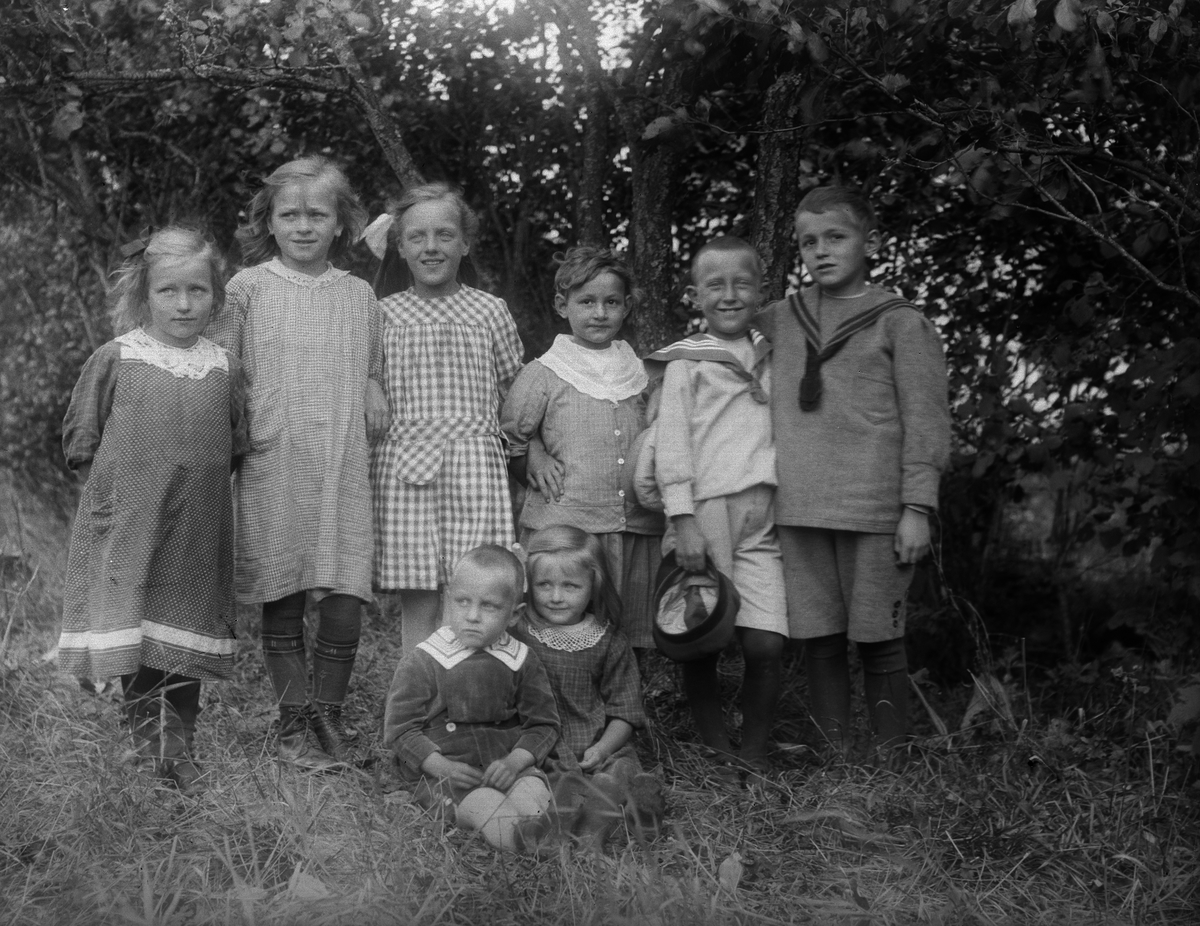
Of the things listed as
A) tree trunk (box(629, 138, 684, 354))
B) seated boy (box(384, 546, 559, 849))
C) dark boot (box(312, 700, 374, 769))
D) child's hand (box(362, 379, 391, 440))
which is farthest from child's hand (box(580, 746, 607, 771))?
tree trunk (box(629, 138, 684, 354))

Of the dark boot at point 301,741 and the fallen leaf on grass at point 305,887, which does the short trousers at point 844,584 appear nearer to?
the dark boot at point 301,741

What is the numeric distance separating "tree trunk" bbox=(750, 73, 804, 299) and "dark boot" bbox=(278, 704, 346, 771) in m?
1.98

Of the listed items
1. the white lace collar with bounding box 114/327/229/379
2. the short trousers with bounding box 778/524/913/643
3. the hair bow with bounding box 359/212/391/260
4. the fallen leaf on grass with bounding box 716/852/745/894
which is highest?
the hair bow with bounding box 359/212/391/260

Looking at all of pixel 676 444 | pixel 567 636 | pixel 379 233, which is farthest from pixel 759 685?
pixel 379 233

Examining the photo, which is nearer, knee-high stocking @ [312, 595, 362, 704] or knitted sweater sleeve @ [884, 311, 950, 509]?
knitted sweater sleeve @ [884, 311, 950, 509]

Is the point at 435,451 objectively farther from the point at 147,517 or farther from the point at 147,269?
the point at 147,269

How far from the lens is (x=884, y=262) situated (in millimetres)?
5551

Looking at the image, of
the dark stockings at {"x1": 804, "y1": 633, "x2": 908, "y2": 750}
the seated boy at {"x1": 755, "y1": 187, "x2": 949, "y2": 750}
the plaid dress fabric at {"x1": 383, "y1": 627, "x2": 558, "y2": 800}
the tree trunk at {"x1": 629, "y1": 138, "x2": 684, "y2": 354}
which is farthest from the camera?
the tree trunk at {"x1": 629, "y1": 138, "x2": 684, "y2": 354}

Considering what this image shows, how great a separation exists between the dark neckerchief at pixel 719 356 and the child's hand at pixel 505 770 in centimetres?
119

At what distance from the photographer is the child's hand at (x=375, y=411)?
12.5ft

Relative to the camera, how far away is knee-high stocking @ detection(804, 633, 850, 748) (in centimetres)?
385

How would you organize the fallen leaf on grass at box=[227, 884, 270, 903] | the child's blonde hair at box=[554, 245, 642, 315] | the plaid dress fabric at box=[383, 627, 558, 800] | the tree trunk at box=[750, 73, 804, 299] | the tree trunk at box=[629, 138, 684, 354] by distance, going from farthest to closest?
the tree trunk at box=[629, 138, 684, 354] < the tree trunk at box=[750, 73, 804, 299] < the child's blonde hair at box=[554, 245, 642, 315] < the plaid dress fabric at box=[383, 627, 558, 800] < the fallen leaf on grass at box=[227, 884, 270, 903]

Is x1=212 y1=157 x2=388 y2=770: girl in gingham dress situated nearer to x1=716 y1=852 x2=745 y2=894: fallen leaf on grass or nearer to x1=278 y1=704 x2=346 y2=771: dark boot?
x1=278 y1=704 x2=346 y2=771: dark boot

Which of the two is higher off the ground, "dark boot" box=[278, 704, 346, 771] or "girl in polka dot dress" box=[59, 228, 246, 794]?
"girl in polka dot dress" box=[59, 228, 246, 794]
